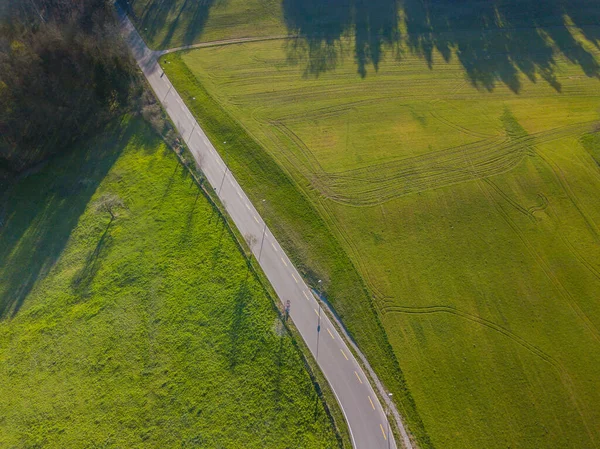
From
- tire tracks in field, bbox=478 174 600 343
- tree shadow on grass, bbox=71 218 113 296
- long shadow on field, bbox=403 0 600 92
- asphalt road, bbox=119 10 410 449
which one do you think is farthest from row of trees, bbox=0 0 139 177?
tire tracks in field, bbox=478 174 600 343

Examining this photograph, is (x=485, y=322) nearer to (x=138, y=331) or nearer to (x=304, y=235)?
(x=304, y=235)

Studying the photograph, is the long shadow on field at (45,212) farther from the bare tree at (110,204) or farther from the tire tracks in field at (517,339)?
the tire tracks in field at (517,339)

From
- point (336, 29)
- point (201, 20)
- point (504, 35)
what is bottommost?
point (504, 35)

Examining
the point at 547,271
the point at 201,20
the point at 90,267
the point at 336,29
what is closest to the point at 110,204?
the point at 90,267

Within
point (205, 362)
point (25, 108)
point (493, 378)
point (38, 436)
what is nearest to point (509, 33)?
point (493, 378)

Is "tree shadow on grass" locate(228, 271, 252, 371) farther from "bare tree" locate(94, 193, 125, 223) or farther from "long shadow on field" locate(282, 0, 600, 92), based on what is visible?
"long shadow on field" locate(282, 0, 600, 92)

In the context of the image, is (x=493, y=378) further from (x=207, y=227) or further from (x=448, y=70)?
(x=448, y=70)

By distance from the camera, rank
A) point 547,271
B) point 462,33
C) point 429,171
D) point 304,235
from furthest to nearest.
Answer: point 462,33, point 429,171, point 304,235, point 547,271
